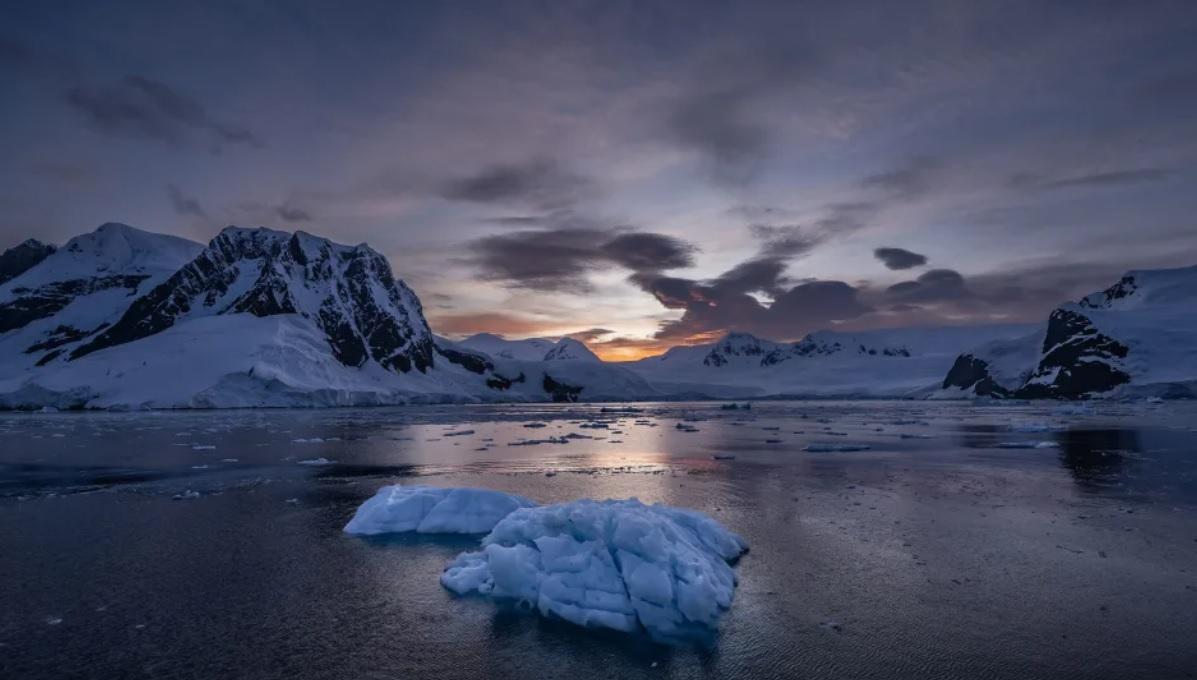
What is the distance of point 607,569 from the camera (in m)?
9.25

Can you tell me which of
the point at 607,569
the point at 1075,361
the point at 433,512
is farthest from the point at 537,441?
the point at 1075,361

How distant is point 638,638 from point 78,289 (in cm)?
19474

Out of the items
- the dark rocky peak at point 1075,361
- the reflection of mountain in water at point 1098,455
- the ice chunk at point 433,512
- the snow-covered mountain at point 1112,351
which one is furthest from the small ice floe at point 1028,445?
the dark rocky peak at point 1075,361

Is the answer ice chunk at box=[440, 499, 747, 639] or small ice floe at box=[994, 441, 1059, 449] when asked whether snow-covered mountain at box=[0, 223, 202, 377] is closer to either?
ice chunk at box=[440, 499, 747, 639]

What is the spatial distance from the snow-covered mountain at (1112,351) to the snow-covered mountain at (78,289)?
18175cm

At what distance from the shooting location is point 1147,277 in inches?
5527

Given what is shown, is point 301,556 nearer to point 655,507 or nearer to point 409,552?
point 409,552

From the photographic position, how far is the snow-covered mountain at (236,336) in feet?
298

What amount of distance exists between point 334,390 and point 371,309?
62.2m

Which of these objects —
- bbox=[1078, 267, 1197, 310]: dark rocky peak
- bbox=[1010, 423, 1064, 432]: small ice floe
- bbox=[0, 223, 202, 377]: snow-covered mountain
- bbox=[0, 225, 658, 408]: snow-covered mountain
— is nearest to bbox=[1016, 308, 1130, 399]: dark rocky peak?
bbox=[1078, 267, 1197, 310]: dark rocky peak

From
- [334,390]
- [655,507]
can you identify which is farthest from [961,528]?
[334,390]

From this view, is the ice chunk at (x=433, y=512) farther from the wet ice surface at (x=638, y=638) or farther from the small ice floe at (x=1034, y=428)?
the small ice floe at (x=1034, y=428)

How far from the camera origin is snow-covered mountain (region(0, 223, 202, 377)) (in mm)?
132500

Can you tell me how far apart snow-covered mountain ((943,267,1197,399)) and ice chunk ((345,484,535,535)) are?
11470 centimetres
